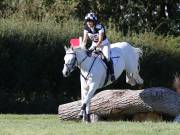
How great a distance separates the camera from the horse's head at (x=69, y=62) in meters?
15.2

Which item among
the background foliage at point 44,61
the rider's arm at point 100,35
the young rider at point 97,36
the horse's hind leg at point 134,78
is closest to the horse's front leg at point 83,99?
the young rider at point 97,36

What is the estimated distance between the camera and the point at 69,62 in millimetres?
15266

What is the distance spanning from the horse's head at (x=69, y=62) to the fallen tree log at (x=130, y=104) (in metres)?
1.59

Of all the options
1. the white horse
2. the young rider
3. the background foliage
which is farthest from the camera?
the background foliage

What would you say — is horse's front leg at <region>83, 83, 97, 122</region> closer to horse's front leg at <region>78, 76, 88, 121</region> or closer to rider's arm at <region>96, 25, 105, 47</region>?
horse's front leg at <region>78, 76, 88, 121</region>

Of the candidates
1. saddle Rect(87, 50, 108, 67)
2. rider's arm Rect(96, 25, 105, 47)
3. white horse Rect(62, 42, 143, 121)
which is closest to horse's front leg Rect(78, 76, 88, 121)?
white horse Rect(62, 42, 143, 121)

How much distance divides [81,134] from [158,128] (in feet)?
6.84

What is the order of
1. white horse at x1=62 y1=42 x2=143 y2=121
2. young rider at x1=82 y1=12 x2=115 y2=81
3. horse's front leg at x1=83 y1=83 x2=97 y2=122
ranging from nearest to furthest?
white horse at x1=62 y1=42 x2=143 y2=121, horse's front leg at x1=83 y1=83 x2=97 y2=122, young rider at x1=82 y1=12 x2=115 y2=81

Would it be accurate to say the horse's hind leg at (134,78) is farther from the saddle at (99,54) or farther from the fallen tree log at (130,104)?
the saddle at (99,54)

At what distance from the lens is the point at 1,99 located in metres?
24.2

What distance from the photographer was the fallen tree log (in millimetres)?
15969

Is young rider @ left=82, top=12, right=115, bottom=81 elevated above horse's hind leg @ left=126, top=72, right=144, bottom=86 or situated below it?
above

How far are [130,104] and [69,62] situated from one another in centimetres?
222

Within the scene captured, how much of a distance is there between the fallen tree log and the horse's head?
1587mm
